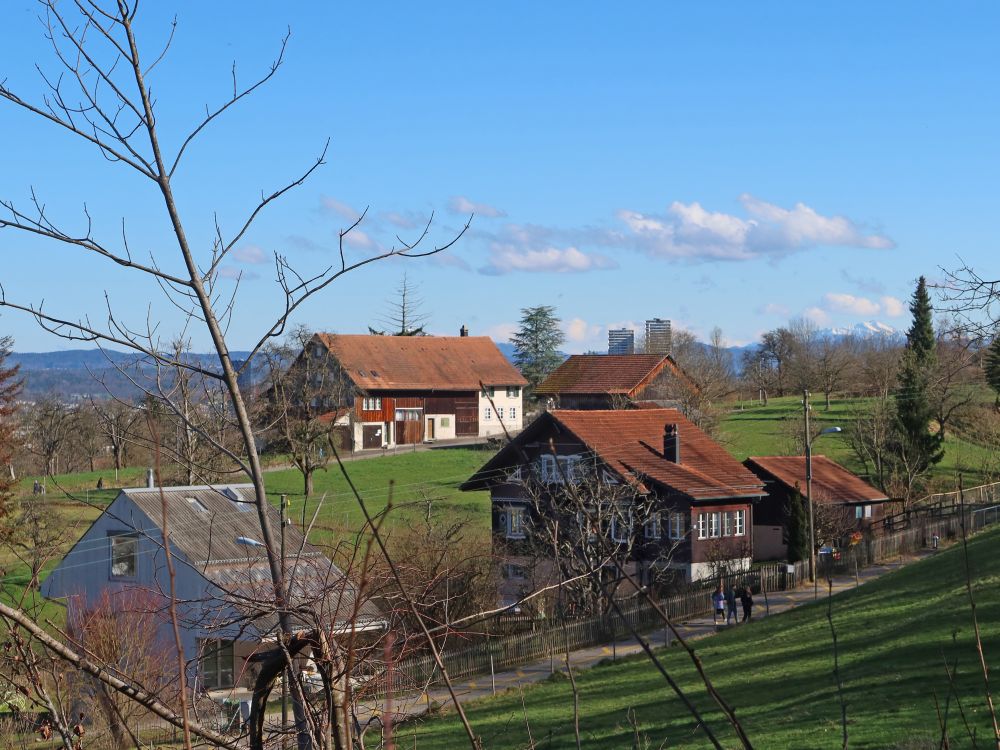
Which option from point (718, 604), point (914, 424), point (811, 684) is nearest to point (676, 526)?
point (718, 604)

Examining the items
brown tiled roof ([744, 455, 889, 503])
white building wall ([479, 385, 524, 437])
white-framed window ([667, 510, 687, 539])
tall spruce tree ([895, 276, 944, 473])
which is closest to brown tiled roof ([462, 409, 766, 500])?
white-framed window ([667, 510, 687, 539])

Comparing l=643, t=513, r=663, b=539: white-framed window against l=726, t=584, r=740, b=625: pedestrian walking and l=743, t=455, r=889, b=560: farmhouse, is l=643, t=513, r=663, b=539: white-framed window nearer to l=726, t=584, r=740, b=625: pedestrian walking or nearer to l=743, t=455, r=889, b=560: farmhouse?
l=726, t=584, r=740, b=625: pedestrian walking

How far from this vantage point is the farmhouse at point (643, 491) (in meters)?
35.9

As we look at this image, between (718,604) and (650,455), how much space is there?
893 centimetres

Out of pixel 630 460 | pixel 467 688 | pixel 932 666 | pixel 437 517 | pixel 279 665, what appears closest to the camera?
pixel 279 665

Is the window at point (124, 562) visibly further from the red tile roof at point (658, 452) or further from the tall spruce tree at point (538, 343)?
the tall spruce tree at point (538, 343)

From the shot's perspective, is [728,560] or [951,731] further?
[728,560]

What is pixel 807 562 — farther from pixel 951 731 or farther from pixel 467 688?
pixel 951 731


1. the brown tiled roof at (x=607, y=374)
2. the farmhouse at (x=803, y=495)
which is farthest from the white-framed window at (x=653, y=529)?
the brown tiled roof at (x=607, y=374)

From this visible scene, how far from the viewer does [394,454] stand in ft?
227

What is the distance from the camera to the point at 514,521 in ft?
129

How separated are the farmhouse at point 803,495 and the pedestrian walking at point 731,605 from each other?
968 cm

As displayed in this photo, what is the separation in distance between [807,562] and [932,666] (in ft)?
73.3

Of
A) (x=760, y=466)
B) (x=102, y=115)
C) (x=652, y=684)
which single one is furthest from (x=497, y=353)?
(x=102, y=115)
